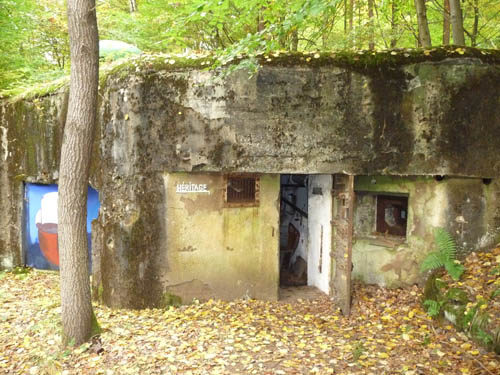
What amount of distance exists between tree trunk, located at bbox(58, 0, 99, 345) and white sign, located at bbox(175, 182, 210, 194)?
6.02 feet

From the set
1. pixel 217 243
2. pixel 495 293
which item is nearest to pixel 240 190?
pixel 217 243

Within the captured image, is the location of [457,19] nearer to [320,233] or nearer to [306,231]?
[320,233]

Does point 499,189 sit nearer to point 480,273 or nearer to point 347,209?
point 480,273

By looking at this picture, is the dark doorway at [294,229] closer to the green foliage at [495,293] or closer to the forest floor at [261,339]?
the forest floor at [261,339]

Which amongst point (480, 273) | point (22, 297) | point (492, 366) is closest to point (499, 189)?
point (480, 273)

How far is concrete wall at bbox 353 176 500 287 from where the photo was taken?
21.3 feet

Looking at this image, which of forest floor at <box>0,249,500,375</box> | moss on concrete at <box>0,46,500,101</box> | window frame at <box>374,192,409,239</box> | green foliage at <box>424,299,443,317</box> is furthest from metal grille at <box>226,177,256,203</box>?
green foliage at <box>424,299,443,317</box>

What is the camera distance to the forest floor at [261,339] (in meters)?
4.54

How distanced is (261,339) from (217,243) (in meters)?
1.99

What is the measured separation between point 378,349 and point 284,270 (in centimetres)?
459

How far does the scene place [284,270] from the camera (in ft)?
31.3

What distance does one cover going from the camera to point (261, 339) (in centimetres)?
529

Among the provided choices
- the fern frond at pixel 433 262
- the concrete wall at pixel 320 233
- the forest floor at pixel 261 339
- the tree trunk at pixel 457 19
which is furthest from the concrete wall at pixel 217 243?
the tree trunk at pixel 457 19

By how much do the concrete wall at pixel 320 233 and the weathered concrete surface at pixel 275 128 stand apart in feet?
4.10
